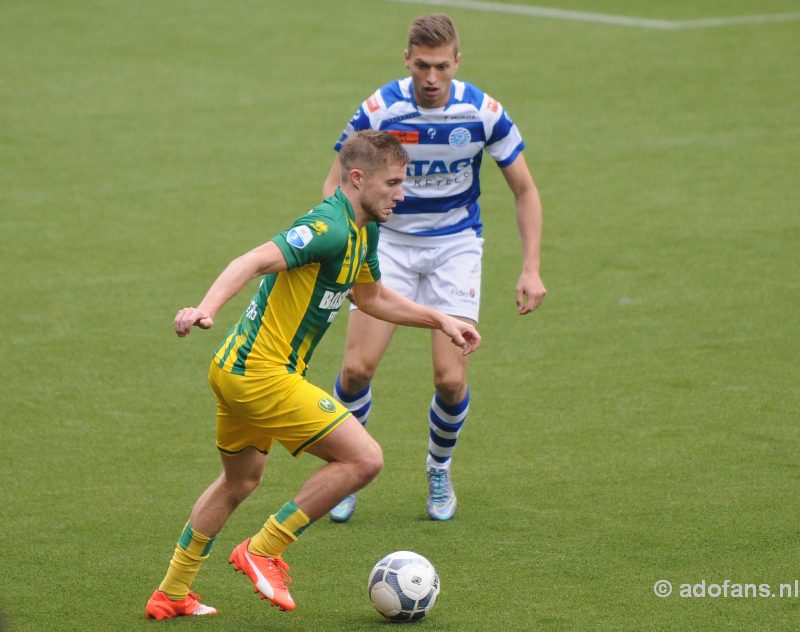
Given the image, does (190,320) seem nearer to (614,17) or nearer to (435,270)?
(435,270)

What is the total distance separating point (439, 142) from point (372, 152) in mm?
1352

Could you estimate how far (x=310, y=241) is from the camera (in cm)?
493

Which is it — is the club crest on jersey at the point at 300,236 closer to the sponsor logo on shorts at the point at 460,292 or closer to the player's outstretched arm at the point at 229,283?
the player's outstretched arm at the point at 229,283

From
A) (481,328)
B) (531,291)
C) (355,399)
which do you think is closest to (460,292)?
(531,291)

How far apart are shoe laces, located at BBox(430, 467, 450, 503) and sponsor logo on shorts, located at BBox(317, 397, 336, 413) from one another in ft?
4.80

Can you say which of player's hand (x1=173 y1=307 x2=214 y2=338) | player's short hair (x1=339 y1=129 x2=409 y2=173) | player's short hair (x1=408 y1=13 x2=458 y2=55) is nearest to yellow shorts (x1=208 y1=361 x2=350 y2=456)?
player's hand (x1=173 y1=307 x2=214 y2=338)

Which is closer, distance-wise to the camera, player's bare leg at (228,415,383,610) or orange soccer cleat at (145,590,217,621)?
player's bare leg at (228,415,383,610)

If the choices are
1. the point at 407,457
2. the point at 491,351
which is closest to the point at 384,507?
the point at 407,457

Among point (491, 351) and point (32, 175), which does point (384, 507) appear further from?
point (32, 175)

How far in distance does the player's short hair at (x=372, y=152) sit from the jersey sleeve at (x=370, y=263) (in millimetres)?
285

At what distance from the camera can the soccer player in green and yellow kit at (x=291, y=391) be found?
4992mm

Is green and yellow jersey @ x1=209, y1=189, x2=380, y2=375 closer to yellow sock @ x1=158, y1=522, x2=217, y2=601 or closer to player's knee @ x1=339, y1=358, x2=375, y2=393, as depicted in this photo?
yellow sock @ x1=158, y1=522, x2=217, y2=601

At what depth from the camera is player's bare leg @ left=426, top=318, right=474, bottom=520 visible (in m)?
6.31

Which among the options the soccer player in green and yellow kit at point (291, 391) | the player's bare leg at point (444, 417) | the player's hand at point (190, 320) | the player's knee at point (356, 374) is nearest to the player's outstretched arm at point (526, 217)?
the player's bare leg at point (444, 417)
